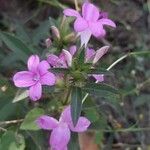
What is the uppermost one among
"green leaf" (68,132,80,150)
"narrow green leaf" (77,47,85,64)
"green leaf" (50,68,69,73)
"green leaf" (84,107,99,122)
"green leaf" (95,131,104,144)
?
"narrow green leaf" (77,47,85,64)

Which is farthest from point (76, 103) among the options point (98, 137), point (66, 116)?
point (98, 137)

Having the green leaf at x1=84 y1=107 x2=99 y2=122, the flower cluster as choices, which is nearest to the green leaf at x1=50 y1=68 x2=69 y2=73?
the flower cluster

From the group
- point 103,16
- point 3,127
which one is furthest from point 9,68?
point 103,16

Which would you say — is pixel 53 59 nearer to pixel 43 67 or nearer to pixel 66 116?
pixel 43 67

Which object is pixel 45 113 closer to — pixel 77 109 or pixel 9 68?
pixel 77 109

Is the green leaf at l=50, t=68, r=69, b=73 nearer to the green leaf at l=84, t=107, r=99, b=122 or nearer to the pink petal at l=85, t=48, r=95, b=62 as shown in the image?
the pink petal at l=85, t=48, r=95, b=62

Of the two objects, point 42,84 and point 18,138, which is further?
point 18,138

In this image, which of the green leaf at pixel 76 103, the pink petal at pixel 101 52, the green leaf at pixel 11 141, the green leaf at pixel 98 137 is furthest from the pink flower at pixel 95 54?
the green leaf at pixel 98 137
